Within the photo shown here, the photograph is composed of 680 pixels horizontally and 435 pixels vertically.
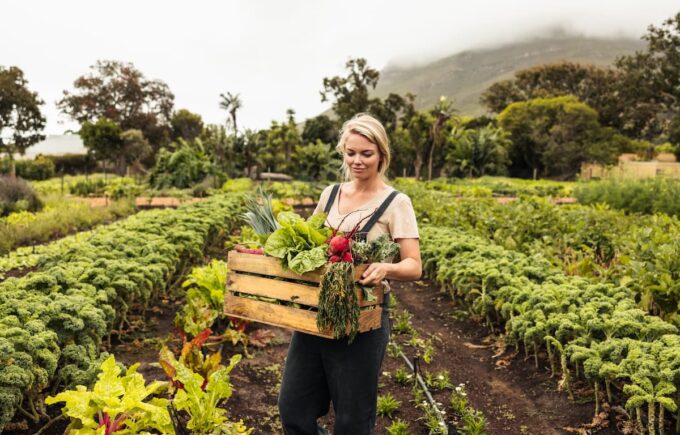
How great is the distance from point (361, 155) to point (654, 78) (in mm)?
39844

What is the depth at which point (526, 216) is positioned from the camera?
891cm

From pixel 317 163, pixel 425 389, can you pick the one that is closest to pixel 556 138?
pixel 317 163

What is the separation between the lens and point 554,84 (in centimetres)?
5103

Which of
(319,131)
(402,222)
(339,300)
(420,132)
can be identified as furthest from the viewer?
(319,131)

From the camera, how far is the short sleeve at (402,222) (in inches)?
92.2

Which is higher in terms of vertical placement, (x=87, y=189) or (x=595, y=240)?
(x=87, y=189)

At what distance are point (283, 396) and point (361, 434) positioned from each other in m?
0.39

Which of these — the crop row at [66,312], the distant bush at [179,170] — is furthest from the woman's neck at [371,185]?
the distant bush at [179,170]

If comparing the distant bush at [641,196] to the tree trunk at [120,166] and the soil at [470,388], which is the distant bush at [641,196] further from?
the tree trunk at [120,166]

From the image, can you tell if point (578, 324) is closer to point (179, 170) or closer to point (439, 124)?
point (179, 170)

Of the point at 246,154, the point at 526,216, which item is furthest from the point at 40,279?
the point at 246,154

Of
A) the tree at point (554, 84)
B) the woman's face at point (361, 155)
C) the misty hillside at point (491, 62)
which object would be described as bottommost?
the woman's face at point (361, 155)

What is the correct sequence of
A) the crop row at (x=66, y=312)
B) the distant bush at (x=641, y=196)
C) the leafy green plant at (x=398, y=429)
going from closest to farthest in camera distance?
the crop row at (x=66, y=312)
the leafy green plant at (x=398, y=429)
the distant bush at (x=641, y=196)

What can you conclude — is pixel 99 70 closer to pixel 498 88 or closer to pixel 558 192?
pixel 498 88
